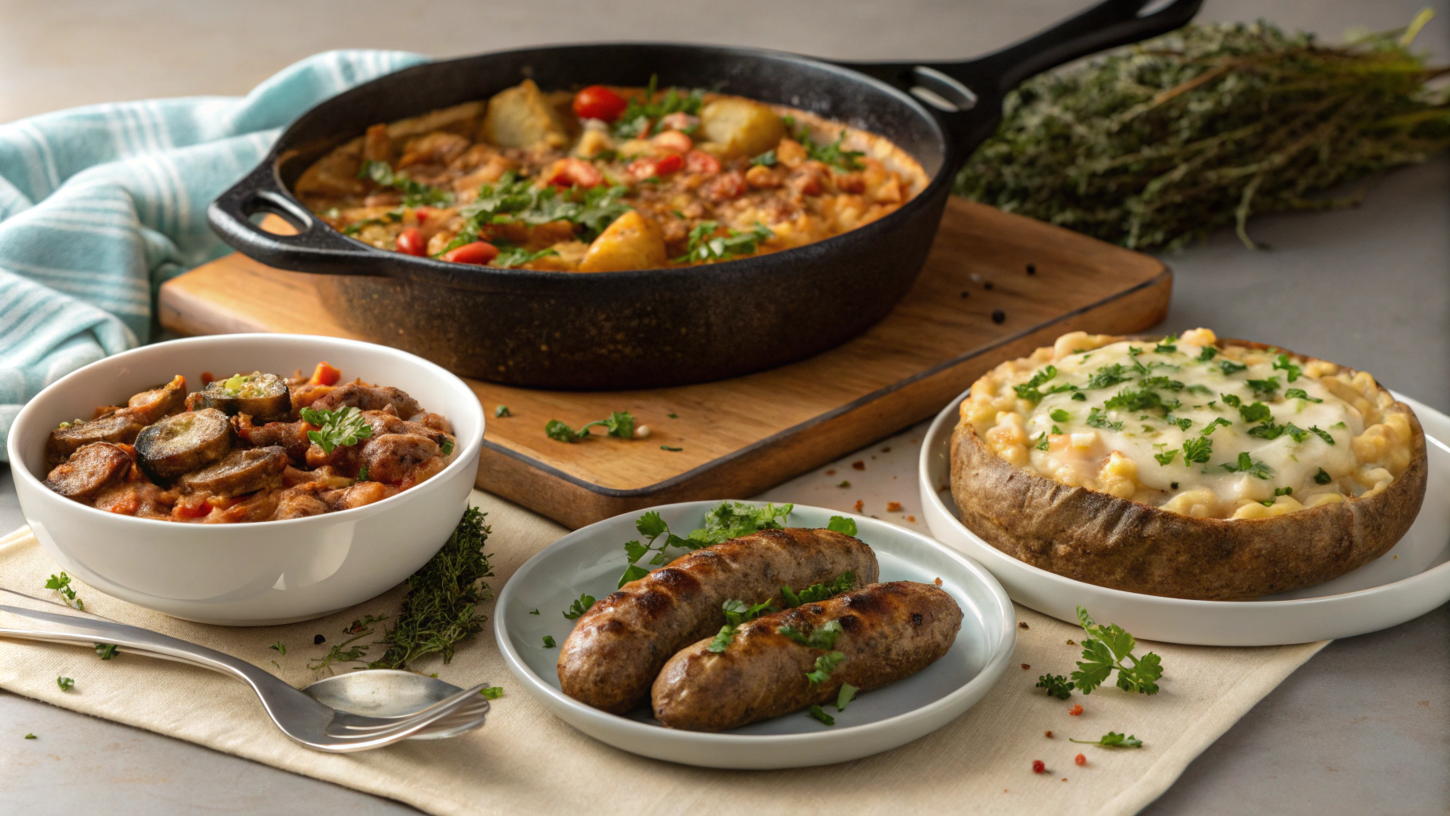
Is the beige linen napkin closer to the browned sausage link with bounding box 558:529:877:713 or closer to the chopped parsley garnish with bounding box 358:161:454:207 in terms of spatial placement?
the browned sausage link with bounding box 558:529:877:713

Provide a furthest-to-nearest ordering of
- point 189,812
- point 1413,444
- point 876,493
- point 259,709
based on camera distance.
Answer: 1. point 876,493
2. point 1413,444
3. point 259,709
4. point 189,812

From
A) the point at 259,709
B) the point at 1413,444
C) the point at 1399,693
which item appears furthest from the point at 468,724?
the point at 1413,444

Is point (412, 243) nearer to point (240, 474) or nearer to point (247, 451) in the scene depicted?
point (247, 451)

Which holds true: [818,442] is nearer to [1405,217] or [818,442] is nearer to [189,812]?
[189,812]

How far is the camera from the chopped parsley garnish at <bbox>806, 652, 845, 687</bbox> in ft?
8.22

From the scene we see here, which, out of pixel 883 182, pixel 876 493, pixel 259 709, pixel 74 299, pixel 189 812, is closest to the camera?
pixel 189 812

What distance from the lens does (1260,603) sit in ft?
9.50

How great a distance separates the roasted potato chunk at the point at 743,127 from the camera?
4988 mm

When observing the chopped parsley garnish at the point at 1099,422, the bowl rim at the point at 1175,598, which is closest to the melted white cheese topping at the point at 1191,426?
the chopped parsley garnish at the point at 1099,422

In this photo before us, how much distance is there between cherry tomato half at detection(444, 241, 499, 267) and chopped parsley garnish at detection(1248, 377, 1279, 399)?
223cm

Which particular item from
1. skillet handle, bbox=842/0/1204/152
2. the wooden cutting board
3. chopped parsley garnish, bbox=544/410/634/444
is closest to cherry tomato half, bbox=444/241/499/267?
the wooden cutting board

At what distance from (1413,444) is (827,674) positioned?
1.72 m

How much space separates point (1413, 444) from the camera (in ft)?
10.5

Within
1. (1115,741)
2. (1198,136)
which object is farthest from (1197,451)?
(1198,136)
